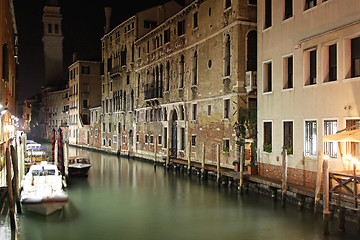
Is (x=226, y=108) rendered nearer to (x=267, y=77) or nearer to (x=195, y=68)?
(x=267, y=77)

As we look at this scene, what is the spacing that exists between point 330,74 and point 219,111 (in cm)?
748

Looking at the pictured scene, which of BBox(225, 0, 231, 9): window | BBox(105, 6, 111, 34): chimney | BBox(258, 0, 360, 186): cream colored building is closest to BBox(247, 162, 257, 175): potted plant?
BBox(258, 0, 360, 186): cream colored building

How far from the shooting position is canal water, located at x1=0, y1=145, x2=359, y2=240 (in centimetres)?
1012

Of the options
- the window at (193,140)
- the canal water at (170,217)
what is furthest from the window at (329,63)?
the window at (193,140)

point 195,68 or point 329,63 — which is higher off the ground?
point 195,68

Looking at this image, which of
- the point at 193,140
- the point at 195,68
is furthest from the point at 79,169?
the point at 195,68

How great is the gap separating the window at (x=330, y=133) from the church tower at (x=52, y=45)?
55267mm

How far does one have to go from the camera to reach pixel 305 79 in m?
12.5

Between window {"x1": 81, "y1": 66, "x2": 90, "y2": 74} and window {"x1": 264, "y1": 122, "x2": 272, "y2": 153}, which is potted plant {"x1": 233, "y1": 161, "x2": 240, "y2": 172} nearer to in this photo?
window {"x1": 264, "y1": 122, "x2": 272, "y2": 153}

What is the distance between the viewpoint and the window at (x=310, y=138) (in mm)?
12016

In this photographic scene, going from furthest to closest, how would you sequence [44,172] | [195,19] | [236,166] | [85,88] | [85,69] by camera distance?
[85,88] → [85,69] → [195,19] → [236,166] → [44,172]

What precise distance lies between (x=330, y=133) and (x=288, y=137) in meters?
2.03

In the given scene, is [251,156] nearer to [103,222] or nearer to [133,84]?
[103,222]

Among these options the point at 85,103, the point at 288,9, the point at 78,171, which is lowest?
the point at 78,171
